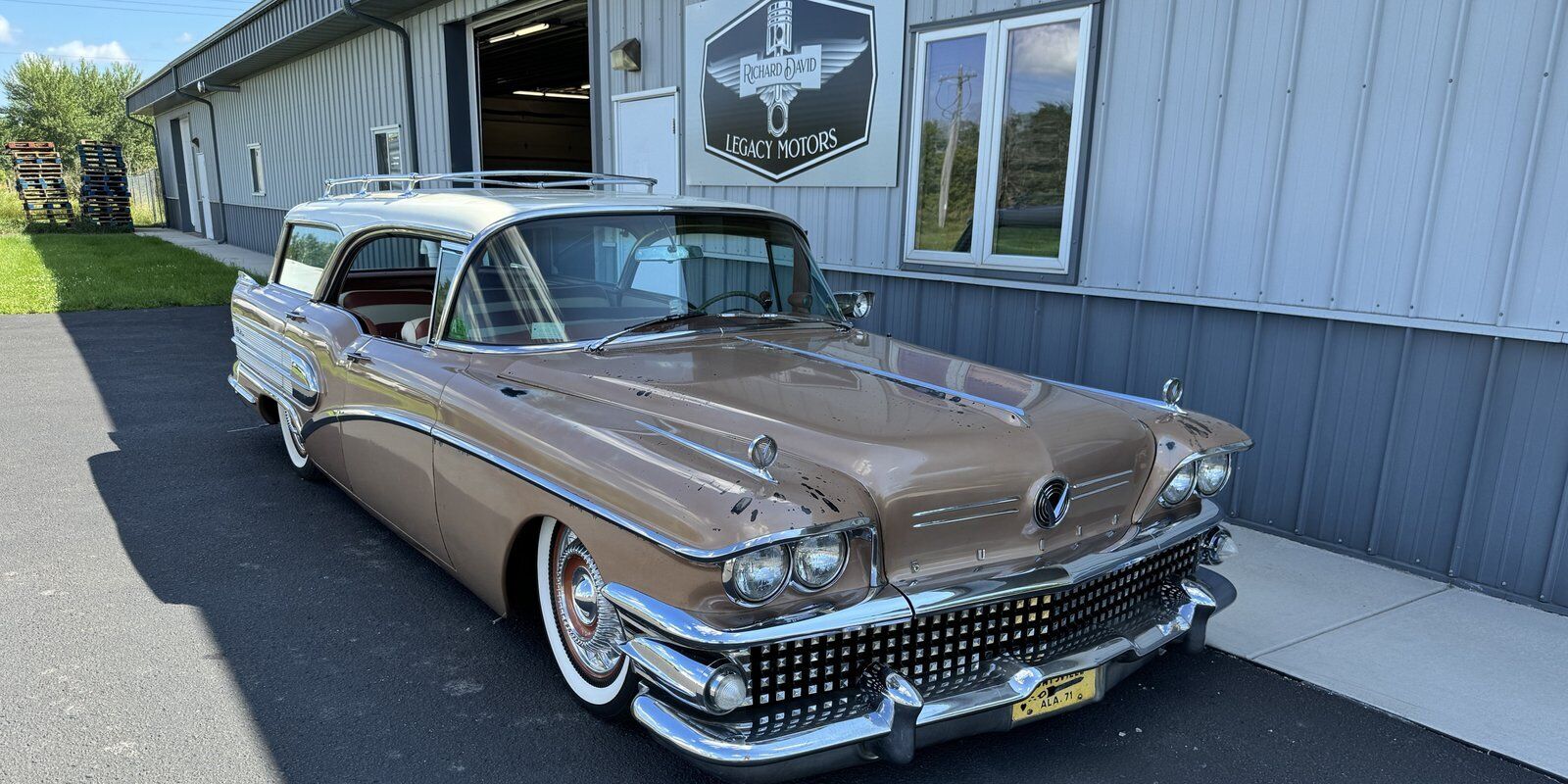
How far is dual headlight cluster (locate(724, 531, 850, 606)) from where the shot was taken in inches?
83.0

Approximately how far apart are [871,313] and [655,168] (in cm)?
309

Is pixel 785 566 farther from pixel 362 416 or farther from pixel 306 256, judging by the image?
pixel 306 256

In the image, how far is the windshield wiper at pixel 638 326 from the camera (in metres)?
3.21

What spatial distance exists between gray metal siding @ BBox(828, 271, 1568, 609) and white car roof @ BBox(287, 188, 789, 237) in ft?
7.58

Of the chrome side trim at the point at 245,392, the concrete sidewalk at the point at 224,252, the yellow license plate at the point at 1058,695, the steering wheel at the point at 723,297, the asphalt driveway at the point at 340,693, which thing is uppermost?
the steering wheel at the point at 723,297

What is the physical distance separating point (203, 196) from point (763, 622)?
2820 cm

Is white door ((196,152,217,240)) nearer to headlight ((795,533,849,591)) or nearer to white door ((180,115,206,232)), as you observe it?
white door ((180,115,206,232))

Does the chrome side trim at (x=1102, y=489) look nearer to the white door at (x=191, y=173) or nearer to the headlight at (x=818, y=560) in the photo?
the headlight at (x=818, y=560)

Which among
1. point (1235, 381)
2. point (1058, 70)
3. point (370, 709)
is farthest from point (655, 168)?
point (370, 709)

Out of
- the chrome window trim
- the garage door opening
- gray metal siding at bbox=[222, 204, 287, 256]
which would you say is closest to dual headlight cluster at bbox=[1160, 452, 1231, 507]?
the chrome window trim

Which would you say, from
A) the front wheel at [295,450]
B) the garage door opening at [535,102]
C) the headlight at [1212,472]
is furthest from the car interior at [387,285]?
the garage door opening at [535,102]

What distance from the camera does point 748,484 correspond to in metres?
2.19

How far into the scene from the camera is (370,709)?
2869 mm

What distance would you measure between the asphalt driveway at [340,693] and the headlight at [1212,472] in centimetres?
68
